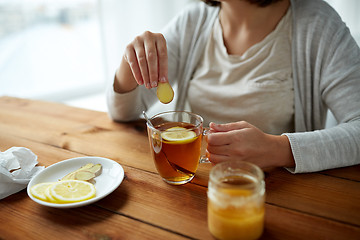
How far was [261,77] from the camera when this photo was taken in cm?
112

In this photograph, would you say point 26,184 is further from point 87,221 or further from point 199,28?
point 199,28

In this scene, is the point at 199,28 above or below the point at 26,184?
above

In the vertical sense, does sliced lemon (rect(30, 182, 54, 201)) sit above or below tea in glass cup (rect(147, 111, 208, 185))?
below

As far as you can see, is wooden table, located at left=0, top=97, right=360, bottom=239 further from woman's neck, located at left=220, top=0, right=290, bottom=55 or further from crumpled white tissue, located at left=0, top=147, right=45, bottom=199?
woman's neck, located at left=220, top=0, right=290, bottom=55

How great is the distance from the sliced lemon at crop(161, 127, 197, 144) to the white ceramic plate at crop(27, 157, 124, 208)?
0.15m

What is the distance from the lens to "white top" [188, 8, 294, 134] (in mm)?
1113

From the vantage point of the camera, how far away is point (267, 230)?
1.91 ft

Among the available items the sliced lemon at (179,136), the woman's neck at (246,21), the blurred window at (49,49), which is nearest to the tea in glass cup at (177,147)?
the sliced lemon at (179,136)

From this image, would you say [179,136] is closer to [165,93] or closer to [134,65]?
[165,93]

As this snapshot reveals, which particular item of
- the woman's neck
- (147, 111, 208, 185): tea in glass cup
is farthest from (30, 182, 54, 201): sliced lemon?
the woman's neck

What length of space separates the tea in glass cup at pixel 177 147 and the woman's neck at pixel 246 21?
547 mm

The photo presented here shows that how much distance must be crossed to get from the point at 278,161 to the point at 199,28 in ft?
2.31

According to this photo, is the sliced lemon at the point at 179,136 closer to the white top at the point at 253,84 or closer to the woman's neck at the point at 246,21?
the white top at the point at 253,84

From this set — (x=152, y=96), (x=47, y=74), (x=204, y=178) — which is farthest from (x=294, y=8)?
(x=47, y=74)
